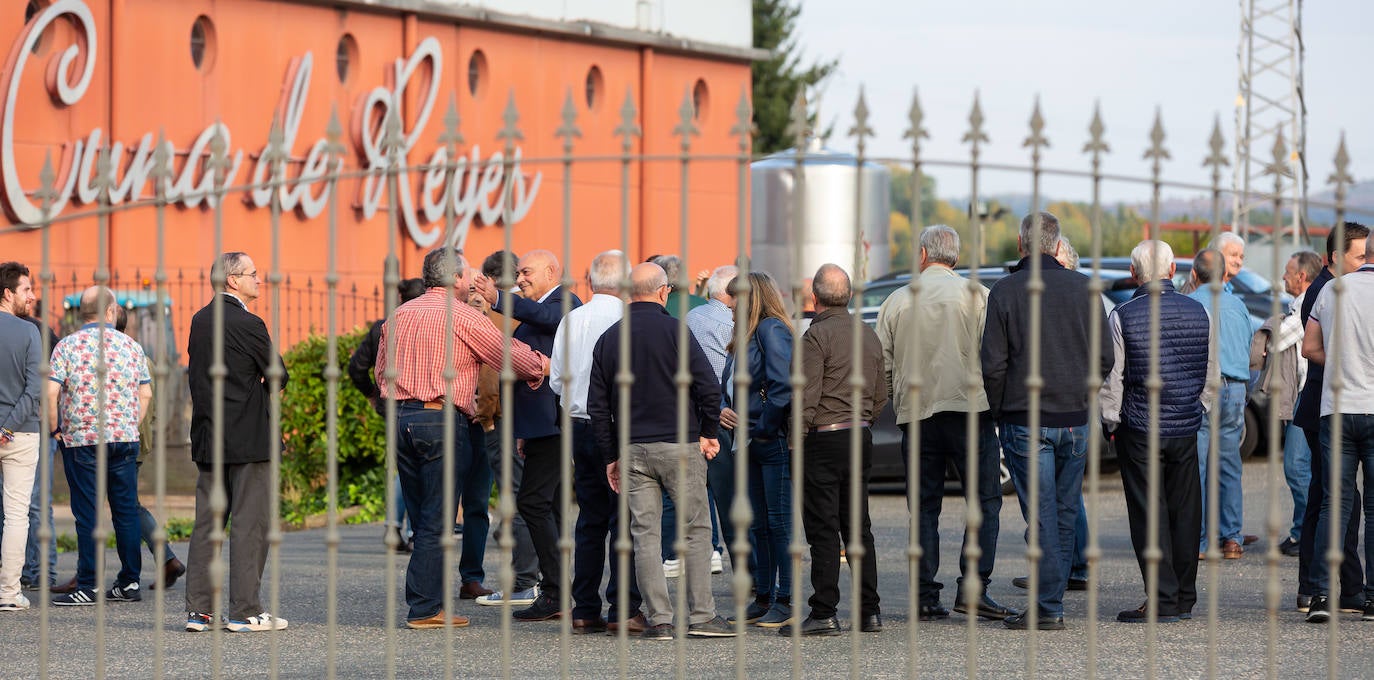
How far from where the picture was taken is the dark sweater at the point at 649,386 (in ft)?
24.8

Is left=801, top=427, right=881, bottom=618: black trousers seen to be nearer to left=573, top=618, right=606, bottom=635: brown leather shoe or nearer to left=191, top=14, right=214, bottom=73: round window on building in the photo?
left=573, top=618, right=606, bottom=635: brown leather shoe

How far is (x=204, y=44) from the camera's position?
1997cm

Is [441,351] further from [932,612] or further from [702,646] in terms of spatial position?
[932,612]

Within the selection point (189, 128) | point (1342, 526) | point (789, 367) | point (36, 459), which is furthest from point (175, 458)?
point (1342, 526)

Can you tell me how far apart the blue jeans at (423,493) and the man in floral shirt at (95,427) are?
1699 millimetres

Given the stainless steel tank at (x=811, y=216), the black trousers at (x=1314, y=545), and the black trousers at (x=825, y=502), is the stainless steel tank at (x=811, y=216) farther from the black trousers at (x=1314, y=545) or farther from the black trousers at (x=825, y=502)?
the black trousers at (x=825, y=502)

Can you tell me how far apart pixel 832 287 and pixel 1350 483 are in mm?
2680

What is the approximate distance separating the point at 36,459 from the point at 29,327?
0.81 meters

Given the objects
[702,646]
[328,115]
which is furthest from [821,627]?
[328,115]

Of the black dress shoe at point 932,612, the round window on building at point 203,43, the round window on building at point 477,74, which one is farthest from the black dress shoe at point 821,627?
the round window on building at point 477,74

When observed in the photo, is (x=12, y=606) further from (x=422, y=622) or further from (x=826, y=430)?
(x=826, y=430)

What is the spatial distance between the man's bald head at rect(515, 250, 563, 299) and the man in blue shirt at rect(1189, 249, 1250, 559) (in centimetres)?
376

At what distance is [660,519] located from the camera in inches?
309

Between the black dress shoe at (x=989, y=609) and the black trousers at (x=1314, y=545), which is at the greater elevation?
the black trousers at (x=1314, y=545)
